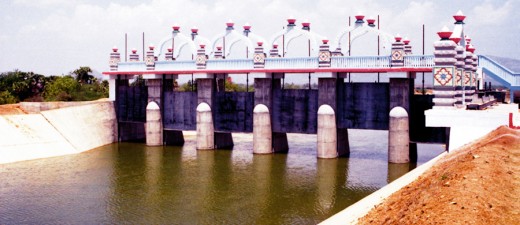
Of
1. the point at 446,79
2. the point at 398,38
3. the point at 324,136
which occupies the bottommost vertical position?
the point at 324,136

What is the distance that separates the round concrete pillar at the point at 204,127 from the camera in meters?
50.3

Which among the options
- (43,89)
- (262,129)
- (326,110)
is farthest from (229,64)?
(43,89)

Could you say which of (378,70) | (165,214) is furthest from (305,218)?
(378,70)

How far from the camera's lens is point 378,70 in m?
41.5

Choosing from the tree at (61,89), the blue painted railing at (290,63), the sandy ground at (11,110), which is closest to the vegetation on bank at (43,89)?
the tree at (61,89)

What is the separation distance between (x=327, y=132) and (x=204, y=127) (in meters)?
13.3

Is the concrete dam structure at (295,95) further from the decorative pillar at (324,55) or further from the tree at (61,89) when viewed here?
the tree at (61,89)

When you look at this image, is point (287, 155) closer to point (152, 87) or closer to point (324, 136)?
point (324, 136)

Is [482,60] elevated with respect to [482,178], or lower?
elevated

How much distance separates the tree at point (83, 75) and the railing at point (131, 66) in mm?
34758

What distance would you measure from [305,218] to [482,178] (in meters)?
11.7

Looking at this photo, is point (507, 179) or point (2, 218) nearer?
point (507, 179)

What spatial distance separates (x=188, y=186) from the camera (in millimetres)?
34375

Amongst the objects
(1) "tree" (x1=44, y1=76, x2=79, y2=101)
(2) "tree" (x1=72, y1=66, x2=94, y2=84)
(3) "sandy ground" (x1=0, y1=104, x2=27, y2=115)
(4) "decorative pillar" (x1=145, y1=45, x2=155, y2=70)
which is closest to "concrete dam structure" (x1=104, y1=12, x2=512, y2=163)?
(4) "decorative pillar" (x1=145, y1=45, x2=155, y2=70)
